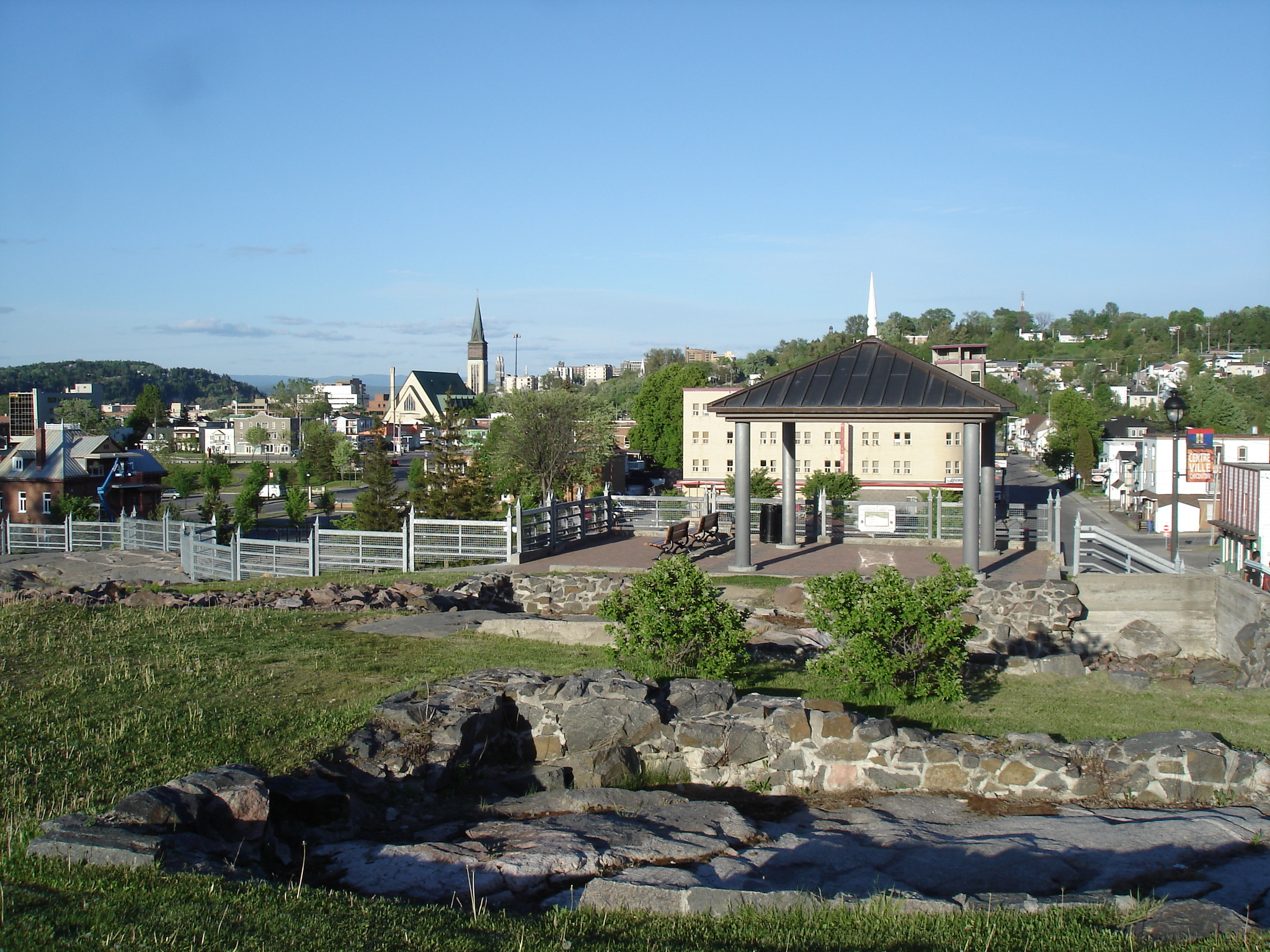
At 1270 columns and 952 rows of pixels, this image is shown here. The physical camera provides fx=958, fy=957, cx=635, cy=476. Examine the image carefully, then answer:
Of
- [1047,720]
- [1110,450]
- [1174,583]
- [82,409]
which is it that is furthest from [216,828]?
[82,409]

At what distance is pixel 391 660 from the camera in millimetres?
10742

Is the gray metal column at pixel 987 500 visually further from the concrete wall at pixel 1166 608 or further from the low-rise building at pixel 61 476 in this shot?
the low-rise building at pixel 61 476

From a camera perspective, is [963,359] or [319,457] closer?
[963,359]

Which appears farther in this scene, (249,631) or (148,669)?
(249,631)

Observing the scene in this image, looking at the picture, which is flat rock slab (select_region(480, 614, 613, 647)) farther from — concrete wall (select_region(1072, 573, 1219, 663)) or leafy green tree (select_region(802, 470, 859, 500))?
leafy green tree (select_region(802, 470, 859, 500))

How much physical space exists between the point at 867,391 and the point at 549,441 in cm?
3774

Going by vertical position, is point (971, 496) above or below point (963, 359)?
below

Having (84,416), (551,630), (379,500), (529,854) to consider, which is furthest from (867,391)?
(84,416)

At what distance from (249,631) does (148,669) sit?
8.85 feet

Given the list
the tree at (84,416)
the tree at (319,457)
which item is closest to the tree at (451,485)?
the tree at (319,457)

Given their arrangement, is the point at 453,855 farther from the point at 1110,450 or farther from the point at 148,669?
the point at 1110,450

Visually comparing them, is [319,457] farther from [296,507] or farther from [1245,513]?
[1245,513]

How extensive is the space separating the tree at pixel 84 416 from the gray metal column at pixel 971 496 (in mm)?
112146

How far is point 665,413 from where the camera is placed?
86875 mm
